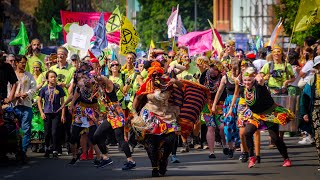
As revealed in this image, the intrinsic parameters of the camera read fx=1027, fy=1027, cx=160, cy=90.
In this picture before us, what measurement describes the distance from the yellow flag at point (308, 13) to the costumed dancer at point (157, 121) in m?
3.24

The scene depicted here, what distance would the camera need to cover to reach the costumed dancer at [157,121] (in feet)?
48.5

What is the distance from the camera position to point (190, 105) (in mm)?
15352

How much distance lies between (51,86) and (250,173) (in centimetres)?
537

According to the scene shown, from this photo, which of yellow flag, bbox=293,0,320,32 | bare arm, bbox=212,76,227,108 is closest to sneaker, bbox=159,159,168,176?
bare arm, bbox=212,76,227,108

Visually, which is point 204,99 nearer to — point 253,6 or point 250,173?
point 250,173

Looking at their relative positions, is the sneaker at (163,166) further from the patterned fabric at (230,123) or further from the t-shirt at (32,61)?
the t-shirt at (32,61)

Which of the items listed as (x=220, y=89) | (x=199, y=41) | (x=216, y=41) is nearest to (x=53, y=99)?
(x=220, y=89)

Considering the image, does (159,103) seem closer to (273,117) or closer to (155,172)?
(155,172)

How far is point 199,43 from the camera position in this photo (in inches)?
1328

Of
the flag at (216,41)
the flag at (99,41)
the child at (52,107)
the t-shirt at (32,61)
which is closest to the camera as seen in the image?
the child at (52,107)

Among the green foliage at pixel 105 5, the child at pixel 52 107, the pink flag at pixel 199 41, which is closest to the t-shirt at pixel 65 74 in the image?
the child at pixel 52 107

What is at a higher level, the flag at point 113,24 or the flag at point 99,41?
the flag at point 113,24

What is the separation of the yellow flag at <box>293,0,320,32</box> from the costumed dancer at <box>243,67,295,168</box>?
1.67 meters

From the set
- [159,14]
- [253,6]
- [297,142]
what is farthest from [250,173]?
[159,14]
